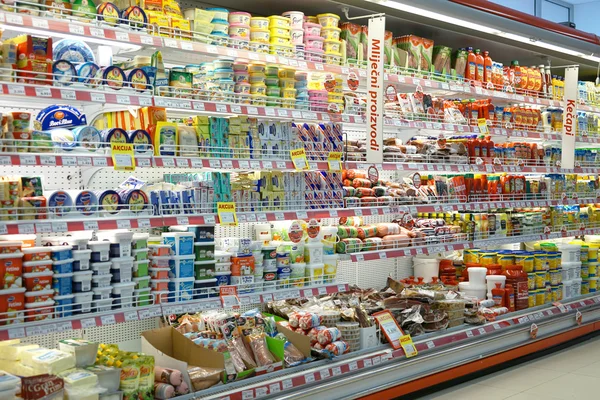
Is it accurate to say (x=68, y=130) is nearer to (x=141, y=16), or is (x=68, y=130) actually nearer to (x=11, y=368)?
(x=141, y=16)

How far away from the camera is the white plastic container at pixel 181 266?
3.33 meters

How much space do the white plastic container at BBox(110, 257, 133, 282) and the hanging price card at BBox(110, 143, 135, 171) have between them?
0.44 metres

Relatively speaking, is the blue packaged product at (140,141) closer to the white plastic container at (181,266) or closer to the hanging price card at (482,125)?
the white plastic container at (181,266)

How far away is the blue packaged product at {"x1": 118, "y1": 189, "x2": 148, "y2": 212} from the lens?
3.12 m

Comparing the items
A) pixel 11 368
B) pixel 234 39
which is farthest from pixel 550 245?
pixel 11 368

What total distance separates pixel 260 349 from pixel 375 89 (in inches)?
69.0

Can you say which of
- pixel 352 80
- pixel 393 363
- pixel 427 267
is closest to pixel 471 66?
pixel 352 80

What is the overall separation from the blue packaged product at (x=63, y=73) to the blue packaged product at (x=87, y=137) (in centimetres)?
21

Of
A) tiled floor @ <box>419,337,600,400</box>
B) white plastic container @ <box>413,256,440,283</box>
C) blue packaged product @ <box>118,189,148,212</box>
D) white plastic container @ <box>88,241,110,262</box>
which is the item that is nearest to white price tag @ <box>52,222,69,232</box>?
white plastic container @ <box>88,241,110,262</box>

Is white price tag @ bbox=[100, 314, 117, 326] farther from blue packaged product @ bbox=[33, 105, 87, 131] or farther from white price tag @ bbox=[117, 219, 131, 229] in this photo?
blue packaged product @ bbox=[33, 105, 87, 131]

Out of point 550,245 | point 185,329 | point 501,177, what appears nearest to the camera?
point 185,329

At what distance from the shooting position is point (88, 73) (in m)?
3.01

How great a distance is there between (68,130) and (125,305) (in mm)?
856

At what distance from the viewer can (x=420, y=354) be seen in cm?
413
